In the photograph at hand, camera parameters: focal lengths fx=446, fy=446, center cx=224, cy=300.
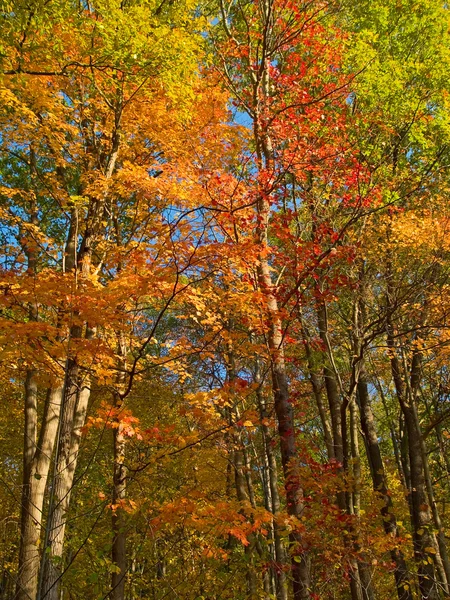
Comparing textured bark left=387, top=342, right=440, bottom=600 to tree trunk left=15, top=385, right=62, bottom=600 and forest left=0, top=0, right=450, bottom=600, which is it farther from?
tree trunk left=15, top=385, right=62, bottom=600

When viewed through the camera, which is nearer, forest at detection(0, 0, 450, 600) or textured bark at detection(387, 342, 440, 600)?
forest at detection(0, 0, 450, 600)

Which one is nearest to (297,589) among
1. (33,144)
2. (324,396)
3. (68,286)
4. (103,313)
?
(103,313)

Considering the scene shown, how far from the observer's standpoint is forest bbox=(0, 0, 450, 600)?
486cm

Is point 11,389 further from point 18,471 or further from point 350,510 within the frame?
point 350,510

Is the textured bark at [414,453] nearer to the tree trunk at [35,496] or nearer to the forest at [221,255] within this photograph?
the forest at [221,255]

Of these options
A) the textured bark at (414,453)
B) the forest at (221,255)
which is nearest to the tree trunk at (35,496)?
the forest at (221,255)

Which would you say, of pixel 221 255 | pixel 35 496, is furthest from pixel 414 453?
pixel 35 496

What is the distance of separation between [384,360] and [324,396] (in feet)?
13.4

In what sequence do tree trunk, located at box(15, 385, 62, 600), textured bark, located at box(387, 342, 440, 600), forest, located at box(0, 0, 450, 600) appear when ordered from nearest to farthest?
forest, located at box(0, 0, 450, 600) < tree trunk, located at box(15, 385, 62, 600) < textured bark, located at box(387, 342, 440, 600)

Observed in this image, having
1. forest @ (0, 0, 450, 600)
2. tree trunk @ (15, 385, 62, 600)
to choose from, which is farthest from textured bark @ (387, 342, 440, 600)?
tree trunk @ (15, 385, 62, 600)

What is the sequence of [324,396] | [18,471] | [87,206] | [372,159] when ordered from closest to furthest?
[87,206] < [372,159] < [18,471] < [324,396]

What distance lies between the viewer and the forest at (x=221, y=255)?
191 inches

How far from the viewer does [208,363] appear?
11.2 m

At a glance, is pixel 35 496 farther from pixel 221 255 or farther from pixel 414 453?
pixel 414 453
